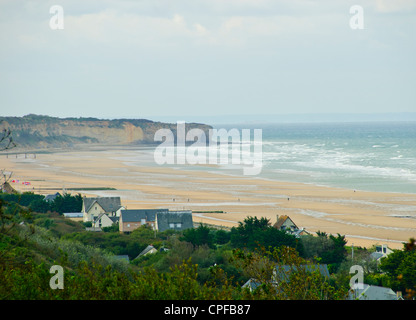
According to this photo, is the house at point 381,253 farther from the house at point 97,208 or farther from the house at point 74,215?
the house at point 74,215

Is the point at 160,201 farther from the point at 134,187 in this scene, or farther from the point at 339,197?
the point at 339,197

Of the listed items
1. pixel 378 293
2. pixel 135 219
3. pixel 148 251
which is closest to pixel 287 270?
pixel 378 293

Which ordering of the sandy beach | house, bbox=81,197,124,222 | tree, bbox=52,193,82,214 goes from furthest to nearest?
tree, bbox=52,193,82,214 < house, bbox=81,197,124,222 < the sandy beach

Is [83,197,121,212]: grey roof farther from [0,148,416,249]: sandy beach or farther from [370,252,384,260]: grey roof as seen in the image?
[370,252,384,260]: grey roof

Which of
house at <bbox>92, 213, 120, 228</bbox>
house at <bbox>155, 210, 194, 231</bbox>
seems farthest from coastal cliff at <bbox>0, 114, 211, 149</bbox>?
house at <bbox>155, 210, 194, 231</bbox>

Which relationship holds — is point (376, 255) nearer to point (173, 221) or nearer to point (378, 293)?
point (378, 293)

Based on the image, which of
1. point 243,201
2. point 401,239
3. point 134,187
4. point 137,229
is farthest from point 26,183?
point 401,239
